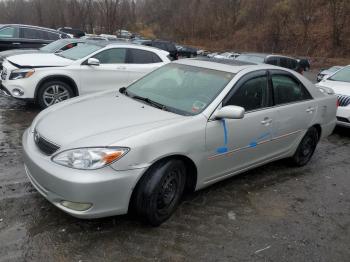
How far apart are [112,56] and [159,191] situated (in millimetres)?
5426

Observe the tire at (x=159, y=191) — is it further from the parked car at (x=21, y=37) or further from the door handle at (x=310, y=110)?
the parked car at (x=21, y=37)

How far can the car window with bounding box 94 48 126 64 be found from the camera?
8031 mm

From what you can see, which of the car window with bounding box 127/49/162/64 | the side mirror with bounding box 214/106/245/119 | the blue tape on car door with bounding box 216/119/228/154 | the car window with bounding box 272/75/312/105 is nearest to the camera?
the side mirror with bounding box 214/106/245/119

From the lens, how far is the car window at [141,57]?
8.50 metres

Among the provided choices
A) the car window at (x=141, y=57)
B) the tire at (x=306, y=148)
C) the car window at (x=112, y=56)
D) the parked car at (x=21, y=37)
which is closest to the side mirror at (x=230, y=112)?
the tire at (x=306, y=148)

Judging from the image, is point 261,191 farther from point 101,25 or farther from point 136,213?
point 101,25

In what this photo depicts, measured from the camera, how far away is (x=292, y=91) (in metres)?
5.02

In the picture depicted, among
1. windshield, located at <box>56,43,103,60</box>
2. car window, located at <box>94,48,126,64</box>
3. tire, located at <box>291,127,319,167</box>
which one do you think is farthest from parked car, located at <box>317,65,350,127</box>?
windshield, located at <box>56,43,103,60</box>

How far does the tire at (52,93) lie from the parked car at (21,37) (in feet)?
21.9

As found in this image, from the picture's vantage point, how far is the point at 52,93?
7387mm

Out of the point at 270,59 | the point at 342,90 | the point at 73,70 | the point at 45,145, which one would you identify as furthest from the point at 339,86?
the point at 270,59

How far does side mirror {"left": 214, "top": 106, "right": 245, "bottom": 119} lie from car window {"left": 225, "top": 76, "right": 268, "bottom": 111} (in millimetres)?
274

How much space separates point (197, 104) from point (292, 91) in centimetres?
175

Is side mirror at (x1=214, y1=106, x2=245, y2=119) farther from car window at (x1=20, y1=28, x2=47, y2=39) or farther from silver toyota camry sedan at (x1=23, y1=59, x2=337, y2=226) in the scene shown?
car window at (x1=20, y1=28, x2=47, y2=39)
